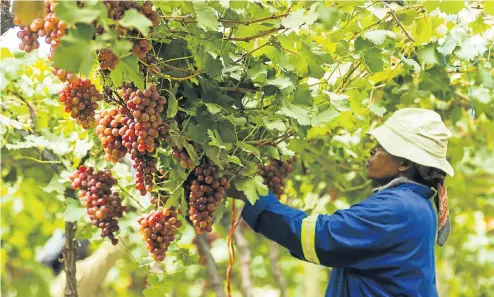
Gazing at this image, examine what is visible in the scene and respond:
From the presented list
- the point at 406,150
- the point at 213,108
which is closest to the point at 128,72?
the point at 213,108

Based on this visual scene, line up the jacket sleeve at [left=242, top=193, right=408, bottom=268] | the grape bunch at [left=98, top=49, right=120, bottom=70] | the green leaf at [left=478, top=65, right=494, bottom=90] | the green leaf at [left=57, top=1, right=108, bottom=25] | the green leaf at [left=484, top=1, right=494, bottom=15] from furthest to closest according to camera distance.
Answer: the green leaf at [left=478, top=65, right=494, bottom=90]
the jacket sleeve at [left=242, top=193, right=408, bottom=268]
the green leaf at [left=484, top=1, right=494, bottom=15]
the grape bunch at [left=98, top=49, right=120, bottom=70]
the green leaf at [left=57, top=1, right=108, bottom=25]

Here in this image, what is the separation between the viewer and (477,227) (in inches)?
357

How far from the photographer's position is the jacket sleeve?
2883mm

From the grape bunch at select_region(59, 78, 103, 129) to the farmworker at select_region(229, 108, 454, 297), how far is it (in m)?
0.84

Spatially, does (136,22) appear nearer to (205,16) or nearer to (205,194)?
(205,16)

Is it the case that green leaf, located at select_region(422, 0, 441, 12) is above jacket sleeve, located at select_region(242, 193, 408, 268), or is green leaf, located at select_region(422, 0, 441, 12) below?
above

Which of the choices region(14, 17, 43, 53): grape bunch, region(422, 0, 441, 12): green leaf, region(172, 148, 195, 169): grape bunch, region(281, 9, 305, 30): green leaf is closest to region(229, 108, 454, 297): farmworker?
region(172, 148, 195, 169): grape bunch

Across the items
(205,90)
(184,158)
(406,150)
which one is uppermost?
(205,90)

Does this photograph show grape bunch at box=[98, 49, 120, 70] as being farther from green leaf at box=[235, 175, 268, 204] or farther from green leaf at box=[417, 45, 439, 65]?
green leaf at box=[417, 45, 439, 65]

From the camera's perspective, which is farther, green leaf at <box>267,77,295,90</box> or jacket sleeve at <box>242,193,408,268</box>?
jacket sleeve at <box>242,193,408,268</box>

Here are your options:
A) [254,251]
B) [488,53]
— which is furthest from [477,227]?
[488,53]

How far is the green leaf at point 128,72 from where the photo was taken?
1918mm

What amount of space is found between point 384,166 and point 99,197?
48.6 inches

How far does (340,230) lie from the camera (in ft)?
9.51
